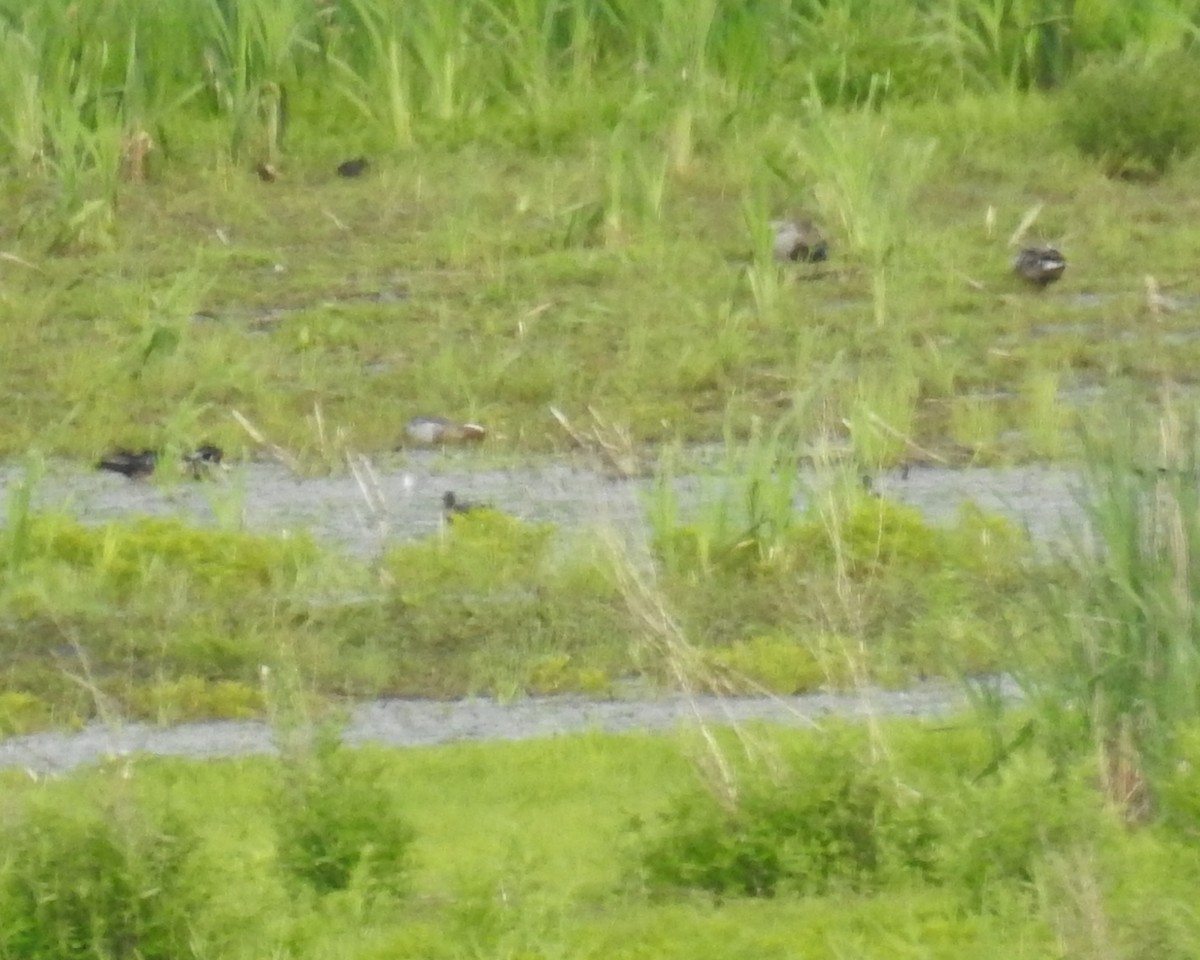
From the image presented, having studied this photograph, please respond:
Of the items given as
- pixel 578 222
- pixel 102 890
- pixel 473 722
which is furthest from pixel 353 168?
pixel 102 890

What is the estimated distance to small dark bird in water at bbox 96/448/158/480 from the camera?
31.8 feet

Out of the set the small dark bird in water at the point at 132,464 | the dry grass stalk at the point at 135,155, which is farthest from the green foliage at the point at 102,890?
the dry grass stalk at the point at 135,155

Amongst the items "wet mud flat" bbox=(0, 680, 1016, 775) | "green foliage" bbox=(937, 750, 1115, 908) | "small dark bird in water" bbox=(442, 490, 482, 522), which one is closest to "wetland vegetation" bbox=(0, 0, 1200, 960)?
"green foliage" bbox=(937, 750, 1115, 908)

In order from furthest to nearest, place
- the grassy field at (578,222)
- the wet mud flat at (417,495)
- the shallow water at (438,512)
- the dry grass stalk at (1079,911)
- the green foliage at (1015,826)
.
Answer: the grassy field at (578,222) → the wet mud flat at (417,495) → the shallow water at (438,512) → the green foliage at (1015,826) → the dry grass stalk at (1079,911)

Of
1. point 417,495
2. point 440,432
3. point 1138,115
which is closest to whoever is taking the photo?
point 417,495

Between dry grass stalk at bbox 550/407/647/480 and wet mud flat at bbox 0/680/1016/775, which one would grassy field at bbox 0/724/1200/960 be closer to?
wet mud flat at bbox 0/680/1016/775

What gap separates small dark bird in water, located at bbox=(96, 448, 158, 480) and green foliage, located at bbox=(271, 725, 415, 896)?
400 cm

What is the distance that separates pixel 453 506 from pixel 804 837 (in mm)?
3549

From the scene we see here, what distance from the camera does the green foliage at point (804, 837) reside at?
5.76 meters

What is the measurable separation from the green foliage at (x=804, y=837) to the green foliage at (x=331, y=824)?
514 millimetres

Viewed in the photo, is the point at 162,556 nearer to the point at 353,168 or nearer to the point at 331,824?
the point at 331,824

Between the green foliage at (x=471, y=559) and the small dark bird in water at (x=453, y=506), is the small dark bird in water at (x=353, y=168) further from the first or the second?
the green foliage at (x=471, y=559)

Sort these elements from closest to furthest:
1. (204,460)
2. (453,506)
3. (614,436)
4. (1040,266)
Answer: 1. (453,506)
2. (204,460)
3. (614,436)
4. (1040,266)

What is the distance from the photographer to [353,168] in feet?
43.0
